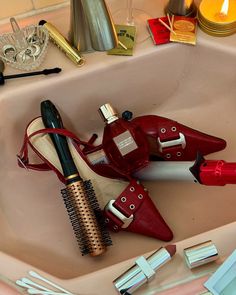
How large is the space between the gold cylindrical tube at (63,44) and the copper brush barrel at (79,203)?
82mm

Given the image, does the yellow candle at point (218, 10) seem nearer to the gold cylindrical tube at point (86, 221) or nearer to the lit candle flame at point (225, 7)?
the lit candle flame at point (225, 7)

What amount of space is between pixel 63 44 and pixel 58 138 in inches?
5.9

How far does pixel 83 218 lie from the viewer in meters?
0.60

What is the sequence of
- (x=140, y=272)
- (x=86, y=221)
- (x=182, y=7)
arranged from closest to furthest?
(x=140, y=272), (x=86, y=221), (x=182, y=7)

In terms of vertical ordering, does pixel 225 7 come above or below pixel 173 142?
above

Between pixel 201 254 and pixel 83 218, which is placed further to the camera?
pixel 83 218

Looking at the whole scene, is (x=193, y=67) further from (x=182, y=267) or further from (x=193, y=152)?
(x=182, y=267)

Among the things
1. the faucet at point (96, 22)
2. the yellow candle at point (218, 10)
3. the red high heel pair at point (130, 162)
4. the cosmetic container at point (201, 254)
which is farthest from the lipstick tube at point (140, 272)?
the yellow candle at point (218, 10)

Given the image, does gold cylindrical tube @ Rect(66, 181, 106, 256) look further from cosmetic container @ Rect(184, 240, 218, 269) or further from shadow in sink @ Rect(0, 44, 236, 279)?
cosmetic container @ Rect(184, 240, 218, 269)

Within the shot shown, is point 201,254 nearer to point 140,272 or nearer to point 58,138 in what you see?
point 140,272

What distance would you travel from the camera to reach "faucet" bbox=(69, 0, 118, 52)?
57 cm

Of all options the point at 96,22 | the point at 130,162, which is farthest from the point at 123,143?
the point at 96,22

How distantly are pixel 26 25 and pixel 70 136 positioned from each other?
0.68ft

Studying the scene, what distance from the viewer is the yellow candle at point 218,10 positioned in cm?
69
